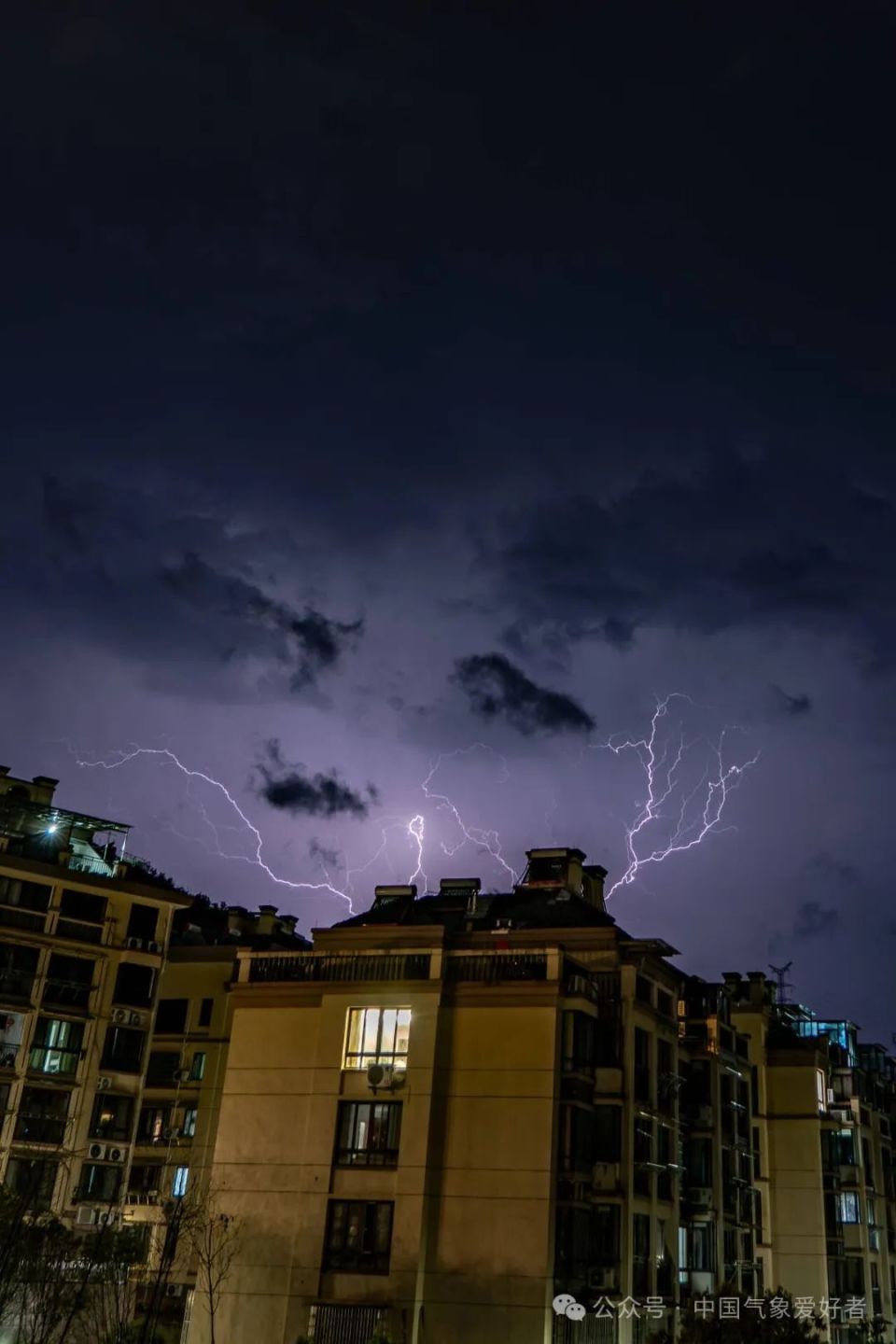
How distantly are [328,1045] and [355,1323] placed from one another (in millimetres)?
8474

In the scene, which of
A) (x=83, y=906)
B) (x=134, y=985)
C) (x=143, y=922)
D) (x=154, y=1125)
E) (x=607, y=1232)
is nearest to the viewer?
(x=607, y=1232)

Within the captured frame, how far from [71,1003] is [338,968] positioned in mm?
14925

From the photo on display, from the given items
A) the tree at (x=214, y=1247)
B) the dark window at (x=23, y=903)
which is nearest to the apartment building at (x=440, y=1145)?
the tree at (x=214, y=1247)

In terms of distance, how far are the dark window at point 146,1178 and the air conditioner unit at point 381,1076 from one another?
1573cm

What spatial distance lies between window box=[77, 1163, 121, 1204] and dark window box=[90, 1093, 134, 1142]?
45.0 inches

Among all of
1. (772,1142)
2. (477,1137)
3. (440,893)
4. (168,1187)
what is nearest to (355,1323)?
(477,1137)

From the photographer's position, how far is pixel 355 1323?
40.8 m

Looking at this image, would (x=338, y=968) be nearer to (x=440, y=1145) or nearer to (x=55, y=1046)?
(x=440, y=1145)

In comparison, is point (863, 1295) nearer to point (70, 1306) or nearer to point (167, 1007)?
point (167, 1007)

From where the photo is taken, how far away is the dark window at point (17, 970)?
5322cm

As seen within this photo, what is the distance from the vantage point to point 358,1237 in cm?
4206

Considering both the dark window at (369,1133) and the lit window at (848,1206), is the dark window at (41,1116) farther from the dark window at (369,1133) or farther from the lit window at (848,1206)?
the lit window at (848,1206)

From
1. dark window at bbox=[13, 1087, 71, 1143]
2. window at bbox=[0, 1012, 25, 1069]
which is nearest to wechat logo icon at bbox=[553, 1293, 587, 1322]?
dark window at bbox=[13, 1087, 71, 1143]

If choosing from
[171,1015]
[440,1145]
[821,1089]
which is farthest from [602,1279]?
[821,1089]
